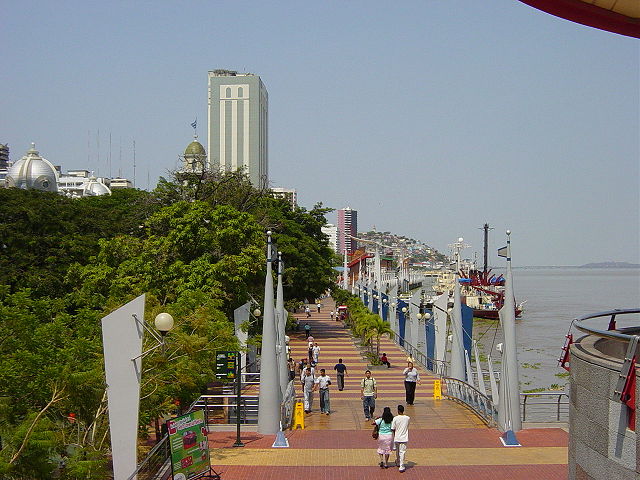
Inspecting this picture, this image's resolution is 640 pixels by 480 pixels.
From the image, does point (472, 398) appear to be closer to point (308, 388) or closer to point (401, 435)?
point (308, 388)

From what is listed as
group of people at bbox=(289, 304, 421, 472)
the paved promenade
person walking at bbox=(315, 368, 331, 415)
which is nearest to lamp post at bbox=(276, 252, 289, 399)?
group of people at bbox=(289, 304, 421, 472)

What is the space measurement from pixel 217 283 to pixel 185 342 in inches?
554

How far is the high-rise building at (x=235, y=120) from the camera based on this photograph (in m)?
196

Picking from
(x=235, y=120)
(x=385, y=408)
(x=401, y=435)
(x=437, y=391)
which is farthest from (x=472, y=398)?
(x=235, y=120)

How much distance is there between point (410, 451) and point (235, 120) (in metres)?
187

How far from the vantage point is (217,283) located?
98.5 feet

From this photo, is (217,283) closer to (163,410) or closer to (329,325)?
(163,410)

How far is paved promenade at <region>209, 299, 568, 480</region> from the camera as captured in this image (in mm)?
14047

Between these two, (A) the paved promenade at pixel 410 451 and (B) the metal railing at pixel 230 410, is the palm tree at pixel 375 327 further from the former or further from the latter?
(B) the metal railing at pixel 230 410

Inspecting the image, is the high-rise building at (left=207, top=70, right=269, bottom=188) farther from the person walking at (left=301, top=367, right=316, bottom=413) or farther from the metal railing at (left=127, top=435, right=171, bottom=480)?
the metal railing at (left=127, top=435, right=171, bottom=480)

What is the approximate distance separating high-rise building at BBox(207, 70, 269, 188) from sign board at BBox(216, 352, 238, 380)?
17892 cm

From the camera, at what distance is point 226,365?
1691cm

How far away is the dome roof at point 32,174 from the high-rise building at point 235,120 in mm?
84579

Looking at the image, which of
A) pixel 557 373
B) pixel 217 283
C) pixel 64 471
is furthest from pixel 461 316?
pixel 557 373
